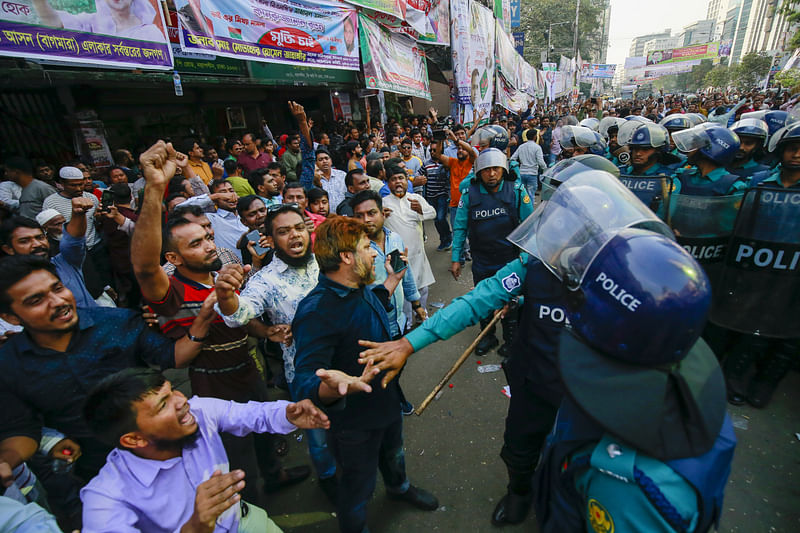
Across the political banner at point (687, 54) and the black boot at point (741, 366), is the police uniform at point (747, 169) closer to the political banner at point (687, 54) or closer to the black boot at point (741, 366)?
the black boot at point (741, 366)

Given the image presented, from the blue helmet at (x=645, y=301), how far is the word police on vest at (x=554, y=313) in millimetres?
939

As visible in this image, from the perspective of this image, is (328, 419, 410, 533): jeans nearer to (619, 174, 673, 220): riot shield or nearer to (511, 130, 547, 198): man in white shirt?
(619, 174, 673, 220): riot shield

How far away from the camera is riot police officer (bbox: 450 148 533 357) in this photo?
3547mm

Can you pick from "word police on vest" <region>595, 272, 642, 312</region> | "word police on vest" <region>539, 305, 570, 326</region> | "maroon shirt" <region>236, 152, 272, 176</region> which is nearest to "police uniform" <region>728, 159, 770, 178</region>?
"word police on vest" <region>539, 305, 570, 326</region>

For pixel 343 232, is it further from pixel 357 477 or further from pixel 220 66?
pixel 220 66

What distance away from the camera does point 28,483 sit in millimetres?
1826

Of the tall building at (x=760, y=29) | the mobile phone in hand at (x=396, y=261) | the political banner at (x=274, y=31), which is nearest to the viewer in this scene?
the mobile phone in hand at (x=396, y=261)

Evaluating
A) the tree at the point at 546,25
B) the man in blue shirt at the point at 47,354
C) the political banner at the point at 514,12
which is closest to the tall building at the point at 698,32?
the tree at the point at 546,25

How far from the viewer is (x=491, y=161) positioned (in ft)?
11.5

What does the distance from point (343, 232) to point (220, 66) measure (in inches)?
262

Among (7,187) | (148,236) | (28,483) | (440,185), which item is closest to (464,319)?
(148,236)

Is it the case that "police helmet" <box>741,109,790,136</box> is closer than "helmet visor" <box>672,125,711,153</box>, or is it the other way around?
"helmet visor" <box>672,125,711,153</box>

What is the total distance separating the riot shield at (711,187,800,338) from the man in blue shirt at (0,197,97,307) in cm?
480

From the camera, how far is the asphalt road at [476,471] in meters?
2.38
